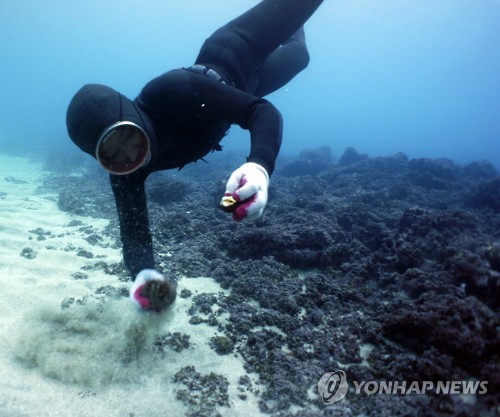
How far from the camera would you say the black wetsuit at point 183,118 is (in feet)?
8.64

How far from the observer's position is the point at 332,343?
13.4 feet

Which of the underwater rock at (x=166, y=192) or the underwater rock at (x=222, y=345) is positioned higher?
the underwater rock at (x=166, y=192)

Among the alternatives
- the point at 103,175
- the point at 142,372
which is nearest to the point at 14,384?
the point at 142,372

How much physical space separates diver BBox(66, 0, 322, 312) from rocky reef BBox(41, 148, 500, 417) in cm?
148

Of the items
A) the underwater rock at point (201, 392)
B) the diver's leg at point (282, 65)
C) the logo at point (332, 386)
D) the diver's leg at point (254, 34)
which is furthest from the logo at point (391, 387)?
the diver's leg at point (282, 65)

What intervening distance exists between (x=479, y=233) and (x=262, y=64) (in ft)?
18.7

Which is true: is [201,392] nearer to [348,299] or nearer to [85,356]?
[85,356]

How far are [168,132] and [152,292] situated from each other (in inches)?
60.6

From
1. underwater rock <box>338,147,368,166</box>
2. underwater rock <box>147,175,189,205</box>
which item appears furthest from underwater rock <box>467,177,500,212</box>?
underwater rock <box>147,175,189,205</box>

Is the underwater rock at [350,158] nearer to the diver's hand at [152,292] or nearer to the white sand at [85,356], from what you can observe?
the white sand at [85,356]

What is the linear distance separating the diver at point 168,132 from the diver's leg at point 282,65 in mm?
1017

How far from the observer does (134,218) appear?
3311 millimetres

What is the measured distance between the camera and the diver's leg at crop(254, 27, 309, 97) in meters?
5.59

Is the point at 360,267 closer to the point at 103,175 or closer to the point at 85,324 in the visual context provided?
the point at 85,324
